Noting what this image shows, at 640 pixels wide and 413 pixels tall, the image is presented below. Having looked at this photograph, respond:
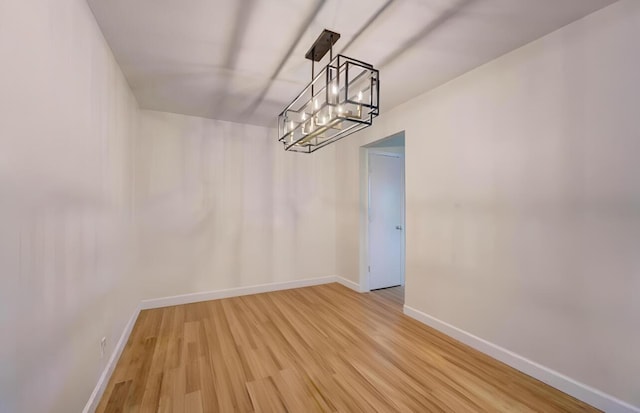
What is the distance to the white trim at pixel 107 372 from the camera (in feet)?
5.06

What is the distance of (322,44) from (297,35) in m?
0.20

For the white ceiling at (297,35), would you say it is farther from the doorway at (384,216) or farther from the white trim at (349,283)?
the white trim at (349,283)

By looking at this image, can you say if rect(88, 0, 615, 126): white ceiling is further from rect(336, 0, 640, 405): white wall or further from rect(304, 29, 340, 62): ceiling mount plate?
rect(336, 0, 640, 405): white wall

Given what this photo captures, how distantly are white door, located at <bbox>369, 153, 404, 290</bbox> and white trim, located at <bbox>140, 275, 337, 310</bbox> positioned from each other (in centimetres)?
89

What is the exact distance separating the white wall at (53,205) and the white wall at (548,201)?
115 inches

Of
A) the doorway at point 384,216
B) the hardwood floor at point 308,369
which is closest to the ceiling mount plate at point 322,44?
the doorway at point 384,216

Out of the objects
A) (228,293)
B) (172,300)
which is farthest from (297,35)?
(172,300)

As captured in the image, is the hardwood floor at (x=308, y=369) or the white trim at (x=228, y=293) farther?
the white trim at (x=228, y=293)

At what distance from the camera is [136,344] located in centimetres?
238

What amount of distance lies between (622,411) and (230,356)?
2717 millimetres

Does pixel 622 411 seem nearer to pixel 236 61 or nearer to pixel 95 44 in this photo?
pixel 236 61

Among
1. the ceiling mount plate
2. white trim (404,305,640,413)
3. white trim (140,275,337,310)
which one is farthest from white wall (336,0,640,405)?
white trim (140,275,337,310)

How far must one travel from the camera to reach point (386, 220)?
4.14 meters

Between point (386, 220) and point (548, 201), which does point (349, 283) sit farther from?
point (548, 201)
